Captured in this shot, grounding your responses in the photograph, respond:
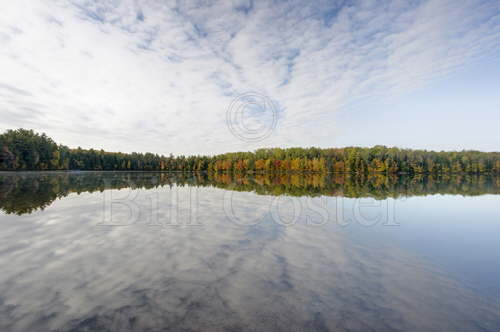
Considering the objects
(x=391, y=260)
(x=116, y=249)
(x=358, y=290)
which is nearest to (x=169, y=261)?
(x=116, y=249)

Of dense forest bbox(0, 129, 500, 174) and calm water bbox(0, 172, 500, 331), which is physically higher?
dense forest bbox(0, 129, 500, 174)

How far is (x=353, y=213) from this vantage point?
57.3 ft

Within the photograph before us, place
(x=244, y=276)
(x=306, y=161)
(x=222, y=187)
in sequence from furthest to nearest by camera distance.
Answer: (x=306, y=161), (x=222, y=187), (x=244, y=276)

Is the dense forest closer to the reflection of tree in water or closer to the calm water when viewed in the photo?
the reflection of tree in water

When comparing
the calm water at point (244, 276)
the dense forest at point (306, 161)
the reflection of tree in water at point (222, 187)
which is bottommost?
the calm water at point (244, 276)

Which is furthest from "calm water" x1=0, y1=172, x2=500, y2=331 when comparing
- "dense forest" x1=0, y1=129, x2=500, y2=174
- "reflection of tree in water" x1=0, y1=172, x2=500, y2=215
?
"dense forest" x1=0, y1=129, x2=500, y2=174

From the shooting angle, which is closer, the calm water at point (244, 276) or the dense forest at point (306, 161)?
the calm water at point (244, 276)

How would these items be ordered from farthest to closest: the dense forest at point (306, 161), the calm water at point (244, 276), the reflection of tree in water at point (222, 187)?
1. the dense forest at point (306, 161)
2. the reflection of tree in water at point (222, 187)
3. the calm water at point (244, 276)

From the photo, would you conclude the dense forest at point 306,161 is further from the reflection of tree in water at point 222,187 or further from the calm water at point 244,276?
the calm water at point 244,276

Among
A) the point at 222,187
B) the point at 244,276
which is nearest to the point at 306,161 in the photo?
the point at 222,187

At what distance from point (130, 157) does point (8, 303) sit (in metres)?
188

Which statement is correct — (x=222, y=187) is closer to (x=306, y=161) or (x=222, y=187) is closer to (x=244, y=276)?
(x=244, y=276)

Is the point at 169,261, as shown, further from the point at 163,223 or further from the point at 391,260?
the point at 391,260

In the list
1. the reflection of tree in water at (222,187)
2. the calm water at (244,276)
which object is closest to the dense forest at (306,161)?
the reflection of tree in water at (222,187)
